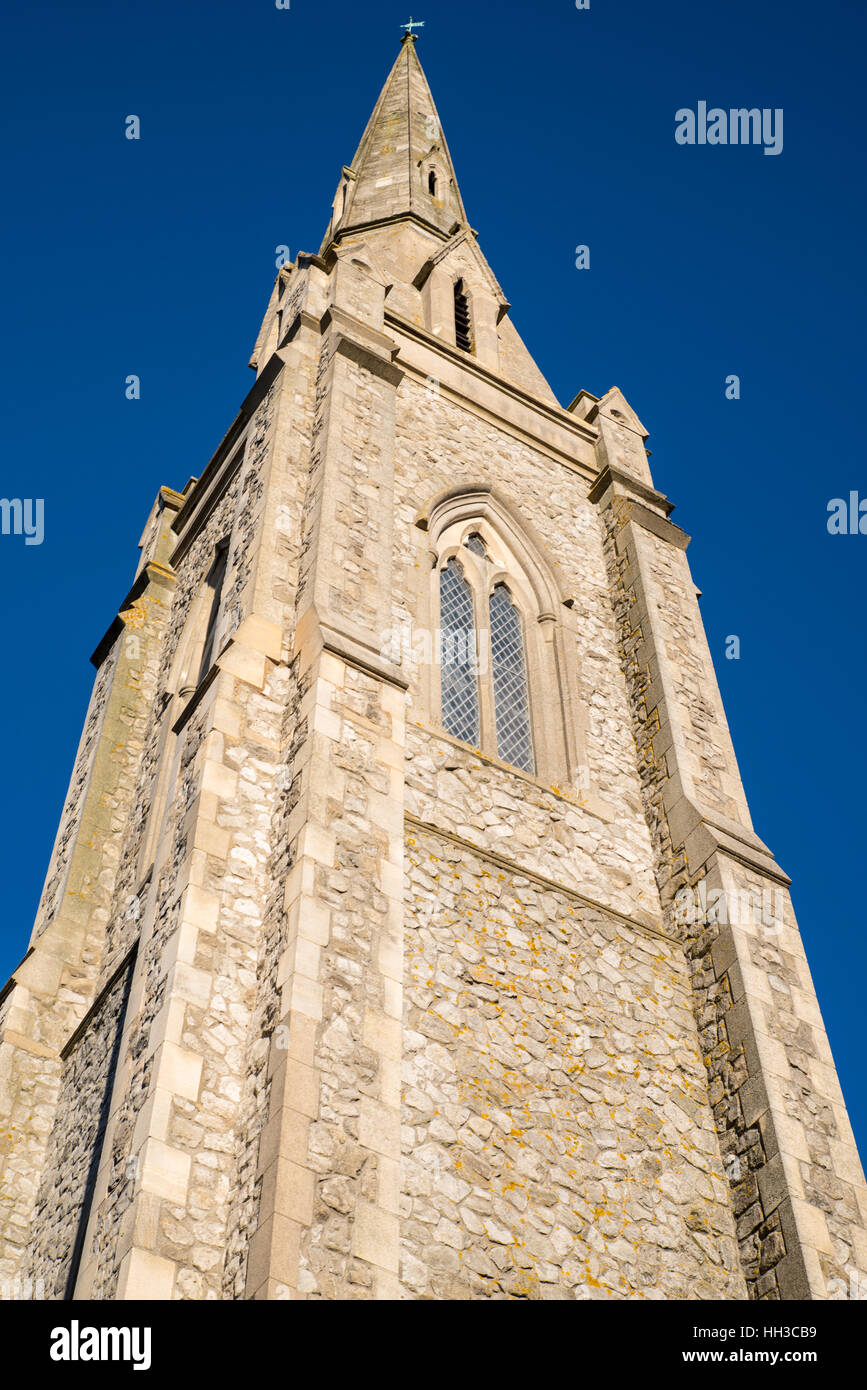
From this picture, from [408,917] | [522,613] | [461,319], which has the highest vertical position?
[461,319]

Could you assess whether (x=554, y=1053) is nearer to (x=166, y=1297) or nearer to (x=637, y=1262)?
(x=637, y=1262)

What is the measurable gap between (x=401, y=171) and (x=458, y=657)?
15.0m

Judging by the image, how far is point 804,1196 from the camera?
9852 millimetres

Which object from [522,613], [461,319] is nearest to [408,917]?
[522,613]

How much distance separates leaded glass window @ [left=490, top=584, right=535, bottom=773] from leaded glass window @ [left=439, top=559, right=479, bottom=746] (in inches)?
12.0

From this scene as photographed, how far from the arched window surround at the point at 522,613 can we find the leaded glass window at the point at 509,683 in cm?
7

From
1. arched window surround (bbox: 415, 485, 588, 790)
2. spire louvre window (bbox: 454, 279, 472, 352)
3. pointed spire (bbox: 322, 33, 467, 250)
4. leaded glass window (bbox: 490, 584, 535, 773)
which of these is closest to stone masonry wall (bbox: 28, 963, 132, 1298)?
arched window surround (bbox: 415, 485, 588, 790)

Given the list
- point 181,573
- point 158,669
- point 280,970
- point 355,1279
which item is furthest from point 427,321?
point 355,1279

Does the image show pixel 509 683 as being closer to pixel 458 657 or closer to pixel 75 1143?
pixel 458 657

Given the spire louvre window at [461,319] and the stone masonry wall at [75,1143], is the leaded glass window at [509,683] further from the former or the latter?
the spire louvre window at [461,319]

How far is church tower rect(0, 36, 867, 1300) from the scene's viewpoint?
8.50 meters

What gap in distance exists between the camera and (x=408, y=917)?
10250 millimetres

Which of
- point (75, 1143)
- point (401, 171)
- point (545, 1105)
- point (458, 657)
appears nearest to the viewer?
point (545, 1105)

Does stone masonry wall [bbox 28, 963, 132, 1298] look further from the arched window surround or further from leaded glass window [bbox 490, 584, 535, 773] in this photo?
leaded glass window [bbox 490, 584, 535, 773]
